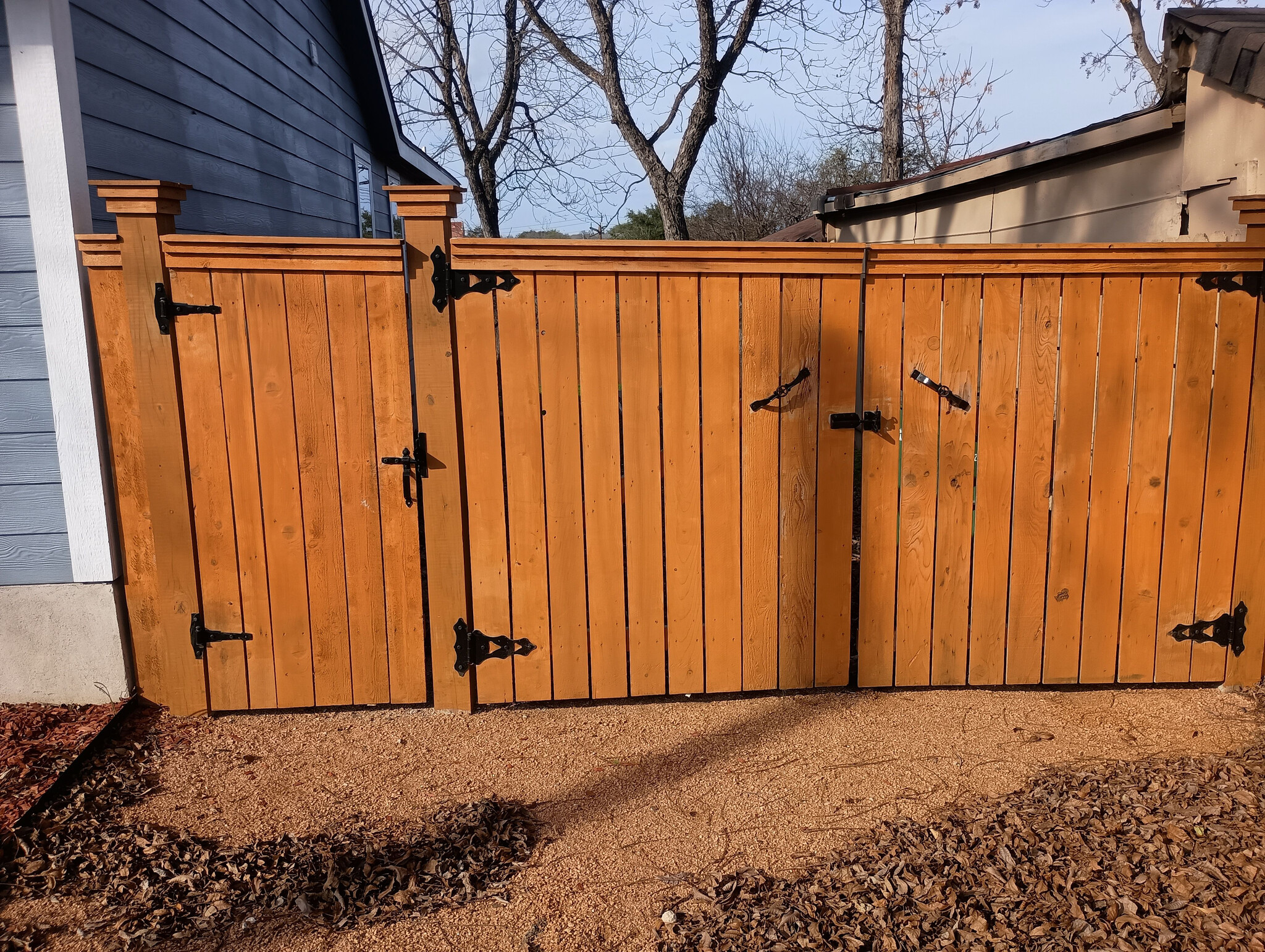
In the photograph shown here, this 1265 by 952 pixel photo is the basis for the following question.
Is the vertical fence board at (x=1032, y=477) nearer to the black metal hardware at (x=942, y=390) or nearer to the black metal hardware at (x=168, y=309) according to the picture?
the black metal hardware at (x=942, y=390)

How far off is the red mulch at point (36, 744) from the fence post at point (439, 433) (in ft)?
4.83

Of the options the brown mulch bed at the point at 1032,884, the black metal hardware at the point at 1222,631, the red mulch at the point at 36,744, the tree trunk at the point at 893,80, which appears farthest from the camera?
the tree trunk at the point at 893,80

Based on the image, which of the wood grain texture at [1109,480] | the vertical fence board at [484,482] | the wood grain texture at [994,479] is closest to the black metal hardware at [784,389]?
Answer: the wood grain texture at [994,479]

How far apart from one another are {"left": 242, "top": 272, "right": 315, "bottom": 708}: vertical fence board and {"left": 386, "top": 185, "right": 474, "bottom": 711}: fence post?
1.85 feet

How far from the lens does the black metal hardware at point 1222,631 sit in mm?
4250

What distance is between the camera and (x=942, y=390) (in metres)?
4.08

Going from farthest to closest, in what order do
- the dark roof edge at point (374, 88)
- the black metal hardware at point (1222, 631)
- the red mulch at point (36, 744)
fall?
the dark roof edge at point (374, 88), the black metal hardware at point (1222, 631), the red mulch at point (36, 744)

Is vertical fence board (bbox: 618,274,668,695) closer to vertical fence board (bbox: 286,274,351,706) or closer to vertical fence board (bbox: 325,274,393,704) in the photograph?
vertical fence board (bbox: 325,274,393,704)

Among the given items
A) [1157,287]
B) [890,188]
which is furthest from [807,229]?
[1157,287]

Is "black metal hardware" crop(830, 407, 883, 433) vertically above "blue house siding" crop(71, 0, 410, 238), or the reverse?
"blue house siding" crop(71, 0, 410, 238)

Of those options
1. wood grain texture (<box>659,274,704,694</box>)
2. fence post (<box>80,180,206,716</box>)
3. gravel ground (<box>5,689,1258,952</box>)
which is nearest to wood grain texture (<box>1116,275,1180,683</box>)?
gravel ground (<box>5,689,1258,952</box>)

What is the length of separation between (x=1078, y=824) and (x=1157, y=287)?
2.37 metres

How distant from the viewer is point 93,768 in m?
3.68

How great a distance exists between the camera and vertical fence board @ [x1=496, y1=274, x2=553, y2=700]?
3.95 metres
